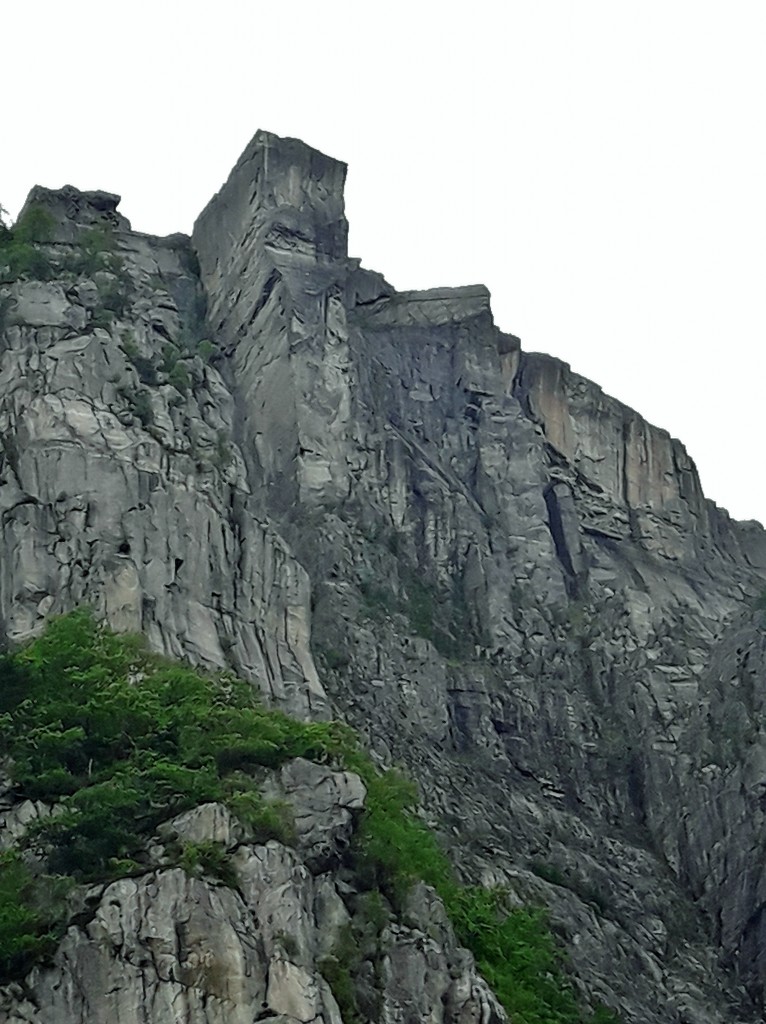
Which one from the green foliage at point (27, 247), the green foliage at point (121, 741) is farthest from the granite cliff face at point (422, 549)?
the green foliage at point (121, 741)

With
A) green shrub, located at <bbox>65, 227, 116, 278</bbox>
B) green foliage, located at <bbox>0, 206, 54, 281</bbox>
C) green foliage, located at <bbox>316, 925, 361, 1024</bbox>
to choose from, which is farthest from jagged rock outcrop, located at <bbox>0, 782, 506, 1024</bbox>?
green shrub, located at <bbox>65, 227, 116, 278</bbox>

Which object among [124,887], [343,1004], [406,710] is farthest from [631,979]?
[124,887]

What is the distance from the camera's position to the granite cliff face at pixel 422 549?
187 ft

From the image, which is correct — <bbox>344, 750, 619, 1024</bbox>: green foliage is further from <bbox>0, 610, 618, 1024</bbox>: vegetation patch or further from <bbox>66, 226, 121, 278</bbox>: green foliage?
<bbox>66, 226, 121, 278</bbox>: green foliage

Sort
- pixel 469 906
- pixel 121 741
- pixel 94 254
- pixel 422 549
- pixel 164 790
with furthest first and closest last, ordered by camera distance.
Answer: pixel 94 254 < pixel 422 549 < pixel 469 906 < pixel 121 741 < pixel 164 790

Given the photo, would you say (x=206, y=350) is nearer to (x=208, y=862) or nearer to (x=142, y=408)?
(x=142, y=408)

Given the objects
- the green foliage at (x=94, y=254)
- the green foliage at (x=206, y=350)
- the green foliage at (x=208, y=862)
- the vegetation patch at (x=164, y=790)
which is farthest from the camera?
the green foliage at (x=206, y=350)

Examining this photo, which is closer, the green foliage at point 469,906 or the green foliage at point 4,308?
the green foliage at point 469,906

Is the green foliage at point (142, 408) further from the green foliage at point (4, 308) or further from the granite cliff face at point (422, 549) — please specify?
the green foliage at point (4, 308)

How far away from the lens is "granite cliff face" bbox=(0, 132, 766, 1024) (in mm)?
56969

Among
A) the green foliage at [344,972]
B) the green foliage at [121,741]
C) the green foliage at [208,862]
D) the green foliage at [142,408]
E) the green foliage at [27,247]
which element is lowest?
the green foliage at [344,972]

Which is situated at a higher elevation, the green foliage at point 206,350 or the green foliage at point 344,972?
the green foliage at point 206,350

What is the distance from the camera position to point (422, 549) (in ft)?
223

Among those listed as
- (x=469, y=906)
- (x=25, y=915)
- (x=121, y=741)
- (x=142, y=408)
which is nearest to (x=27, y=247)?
(x=142, y=408)
